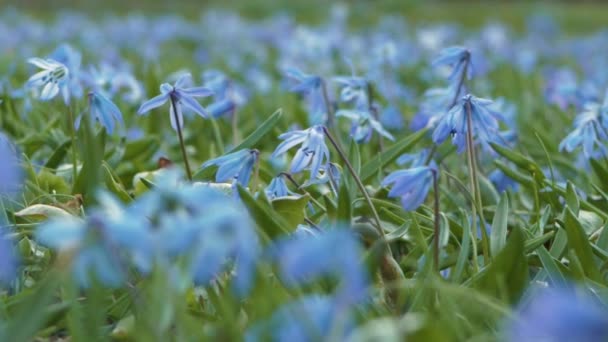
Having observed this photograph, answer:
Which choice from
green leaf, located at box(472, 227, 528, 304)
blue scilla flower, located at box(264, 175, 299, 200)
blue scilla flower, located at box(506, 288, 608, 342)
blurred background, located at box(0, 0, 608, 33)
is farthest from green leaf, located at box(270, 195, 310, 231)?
blurred background, located at box(0, 0, 608, 33)

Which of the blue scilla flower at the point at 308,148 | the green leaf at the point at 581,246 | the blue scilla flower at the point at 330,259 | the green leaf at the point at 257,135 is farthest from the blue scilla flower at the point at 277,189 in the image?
the blue scilla flower at the point at 330,259

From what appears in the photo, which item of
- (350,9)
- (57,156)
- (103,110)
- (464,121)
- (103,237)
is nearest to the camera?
(103,237)

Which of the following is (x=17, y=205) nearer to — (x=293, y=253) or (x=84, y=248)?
(x=84, y=248)

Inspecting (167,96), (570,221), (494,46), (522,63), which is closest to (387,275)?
(570,221)

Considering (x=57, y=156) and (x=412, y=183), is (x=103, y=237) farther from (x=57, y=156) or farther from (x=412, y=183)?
(x=57, y=156)

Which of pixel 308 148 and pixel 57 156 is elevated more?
pixel 308 148

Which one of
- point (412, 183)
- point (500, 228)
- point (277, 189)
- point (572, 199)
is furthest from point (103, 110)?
point (572, 199)

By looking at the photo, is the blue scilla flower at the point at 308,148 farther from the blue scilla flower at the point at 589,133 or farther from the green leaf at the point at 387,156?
the blue scilla flower at the point at 589,133
